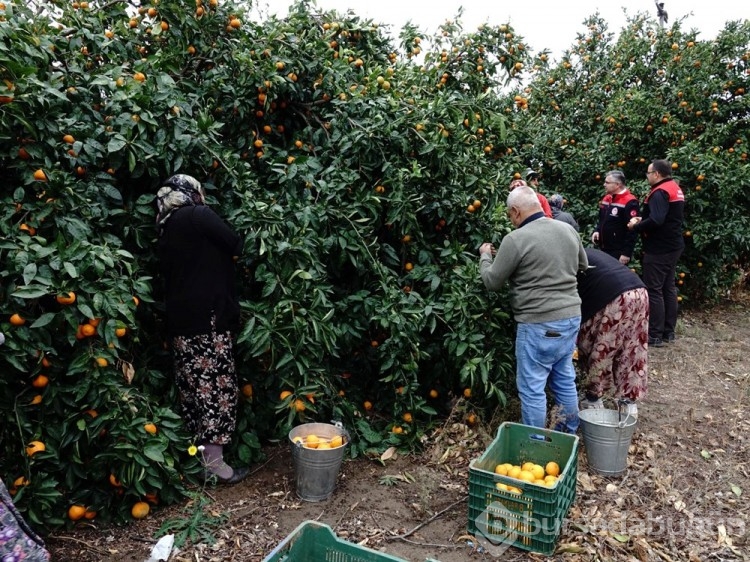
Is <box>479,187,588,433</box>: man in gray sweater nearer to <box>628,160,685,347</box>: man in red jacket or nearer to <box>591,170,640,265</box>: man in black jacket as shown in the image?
<box>628,160,685,347</box>: man in red jacket

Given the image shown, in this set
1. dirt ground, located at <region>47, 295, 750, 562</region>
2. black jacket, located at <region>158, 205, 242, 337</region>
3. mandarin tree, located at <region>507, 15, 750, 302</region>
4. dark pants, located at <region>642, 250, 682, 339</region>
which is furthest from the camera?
mandarin tree, located at <region>507, 15, 750, 302</region>

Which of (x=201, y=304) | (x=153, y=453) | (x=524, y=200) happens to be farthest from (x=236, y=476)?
(x=524, y=200)

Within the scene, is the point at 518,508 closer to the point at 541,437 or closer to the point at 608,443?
the point at 541,437

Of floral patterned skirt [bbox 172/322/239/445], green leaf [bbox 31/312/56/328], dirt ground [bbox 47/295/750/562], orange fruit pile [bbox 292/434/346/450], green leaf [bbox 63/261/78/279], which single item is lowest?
dirt ground [bbox 47/295/750/562]

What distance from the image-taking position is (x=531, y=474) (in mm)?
2898

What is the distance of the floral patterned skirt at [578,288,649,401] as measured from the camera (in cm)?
360

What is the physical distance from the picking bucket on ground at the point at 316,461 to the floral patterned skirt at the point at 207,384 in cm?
39

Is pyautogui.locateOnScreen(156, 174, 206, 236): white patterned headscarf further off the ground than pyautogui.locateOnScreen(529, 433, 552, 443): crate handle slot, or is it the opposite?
pyautogui.locateOnScreen(156, 174, 206, 236): white patterned headscarf

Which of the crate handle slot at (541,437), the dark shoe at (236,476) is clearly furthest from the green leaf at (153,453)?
the crate handle slot at (541,437)

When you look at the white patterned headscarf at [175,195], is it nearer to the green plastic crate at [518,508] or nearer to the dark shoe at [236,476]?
the dark shoe at [236,476]

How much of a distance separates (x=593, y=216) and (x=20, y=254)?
6.54 metres

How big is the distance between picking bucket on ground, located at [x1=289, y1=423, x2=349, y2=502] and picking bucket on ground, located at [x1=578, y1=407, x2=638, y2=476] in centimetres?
144

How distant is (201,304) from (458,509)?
5.68 feet

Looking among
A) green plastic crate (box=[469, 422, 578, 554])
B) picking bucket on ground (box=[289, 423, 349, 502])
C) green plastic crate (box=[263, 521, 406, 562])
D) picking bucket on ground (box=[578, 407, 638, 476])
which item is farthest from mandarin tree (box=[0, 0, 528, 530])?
green plastic crate (box=[263, 521, 406, 562])
